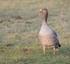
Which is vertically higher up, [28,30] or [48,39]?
[48,39]

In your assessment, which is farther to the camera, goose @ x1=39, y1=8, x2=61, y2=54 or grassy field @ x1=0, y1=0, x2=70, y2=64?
goose @ x1=39, y1=8, x2=61, y2=54

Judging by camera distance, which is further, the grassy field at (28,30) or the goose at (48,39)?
the goose at (48,39)

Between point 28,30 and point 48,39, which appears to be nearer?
point 48,39

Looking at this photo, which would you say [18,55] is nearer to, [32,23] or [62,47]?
[62,47]

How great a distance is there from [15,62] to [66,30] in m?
4.27

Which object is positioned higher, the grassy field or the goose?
the goose

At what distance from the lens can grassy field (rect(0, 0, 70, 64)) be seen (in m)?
8.73

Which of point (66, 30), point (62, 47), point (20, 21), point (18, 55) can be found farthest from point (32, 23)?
point (18, 55)

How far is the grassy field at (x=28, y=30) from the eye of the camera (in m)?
8.73

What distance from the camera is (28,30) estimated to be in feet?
40.7

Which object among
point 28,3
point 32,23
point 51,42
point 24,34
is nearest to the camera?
point 51,42

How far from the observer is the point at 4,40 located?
11.0 meters

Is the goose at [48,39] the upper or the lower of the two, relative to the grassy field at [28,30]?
upper

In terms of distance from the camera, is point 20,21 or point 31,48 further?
point 20,21
